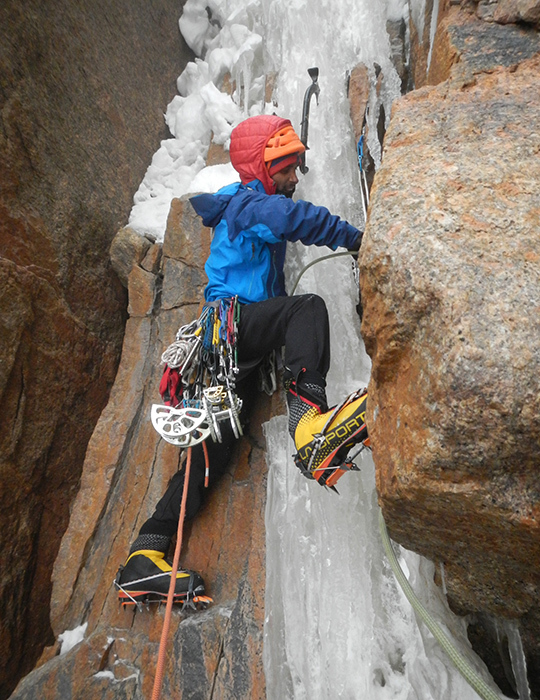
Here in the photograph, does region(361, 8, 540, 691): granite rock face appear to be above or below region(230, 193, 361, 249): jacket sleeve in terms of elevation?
below

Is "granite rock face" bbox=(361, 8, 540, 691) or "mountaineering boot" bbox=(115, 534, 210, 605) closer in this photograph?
"granite rock face" bbox=(361, 8, 540, 691)

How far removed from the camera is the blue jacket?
2299mm

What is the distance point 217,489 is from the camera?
286 centimetres

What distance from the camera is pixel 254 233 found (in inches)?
98.4

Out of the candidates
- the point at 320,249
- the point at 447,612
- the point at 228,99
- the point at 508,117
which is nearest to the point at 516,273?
the point at 508,117

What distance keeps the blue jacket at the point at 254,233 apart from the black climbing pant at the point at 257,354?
22 centimetres

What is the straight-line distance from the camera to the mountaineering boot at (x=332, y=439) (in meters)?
1.88

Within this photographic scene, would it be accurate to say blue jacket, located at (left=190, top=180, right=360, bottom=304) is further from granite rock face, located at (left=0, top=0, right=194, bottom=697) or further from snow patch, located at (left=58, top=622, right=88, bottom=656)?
snow patch, located at (left=58, top=622, right=88, bottom=656)

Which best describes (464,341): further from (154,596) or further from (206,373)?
(154,596)

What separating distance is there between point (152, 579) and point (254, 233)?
185cm

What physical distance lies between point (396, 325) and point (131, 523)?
2.32 m

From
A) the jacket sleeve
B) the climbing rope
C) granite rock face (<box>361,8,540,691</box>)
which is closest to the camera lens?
granite rock face (<box>361,8,540,691</box>)

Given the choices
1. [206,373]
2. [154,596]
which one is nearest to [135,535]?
[154,596]

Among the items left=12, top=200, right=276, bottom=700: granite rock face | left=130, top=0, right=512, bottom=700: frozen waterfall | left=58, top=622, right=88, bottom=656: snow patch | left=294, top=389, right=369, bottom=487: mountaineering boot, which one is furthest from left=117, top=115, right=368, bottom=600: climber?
left=58, top=622, right=88, bottom=656: snow patch
